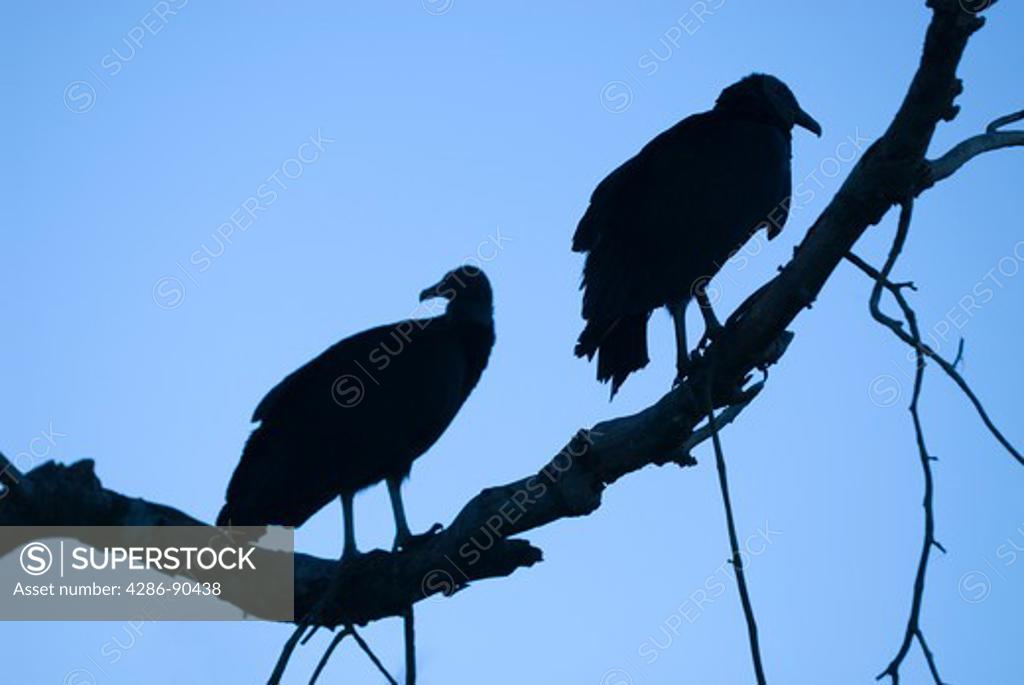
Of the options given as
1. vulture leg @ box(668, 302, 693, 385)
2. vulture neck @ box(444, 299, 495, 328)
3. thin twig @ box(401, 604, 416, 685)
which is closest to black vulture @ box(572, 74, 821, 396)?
vulture leg @ box(668, 302, 693, 385)

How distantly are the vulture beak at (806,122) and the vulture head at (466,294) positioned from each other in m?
1.55

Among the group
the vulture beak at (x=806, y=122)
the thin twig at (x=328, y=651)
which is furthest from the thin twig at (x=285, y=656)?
the vulture beak at (x=806, y=122)

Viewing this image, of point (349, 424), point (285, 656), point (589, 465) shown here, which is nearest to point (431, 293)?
point (349, 424)

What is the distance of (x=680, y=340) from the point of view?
444 centimetres

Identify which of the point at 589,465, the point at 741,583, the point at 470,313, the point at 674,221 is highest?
the point at 470,313

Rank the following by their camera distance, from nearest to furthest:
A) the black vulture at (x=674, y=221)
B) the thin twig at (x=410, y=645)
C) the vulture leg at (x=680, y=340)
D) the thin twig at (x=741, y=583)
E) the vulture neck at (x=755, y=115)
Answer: the thin twig at (x=741, y=583)
the thin twig at (x=410, y=645)
the vulture leg at (x=680, y=340)
the black vulture at (x=674, y=221)
the vulture neck at (x=755, y=115)

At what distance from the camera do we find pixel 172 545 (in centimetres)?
355

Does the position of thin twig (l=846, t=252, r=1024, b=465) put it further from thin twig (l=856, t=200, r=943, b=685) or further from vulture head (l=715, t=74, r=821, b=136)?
vulture head (l=715, t=74, r=821, b=136)

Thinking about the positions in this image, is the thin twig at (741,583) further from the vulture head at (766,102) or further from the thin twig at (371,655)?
the vulture head at (766,102)

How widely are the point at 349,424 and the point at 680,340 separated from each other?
138 centimetres

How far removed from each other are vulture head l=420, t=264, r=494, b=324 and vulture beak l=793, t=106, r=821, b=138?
61.1 inches

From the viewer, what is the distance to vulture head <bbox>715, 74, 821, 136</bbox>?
5316 mm

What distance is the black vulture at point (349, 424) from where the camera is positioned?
4.79 meters

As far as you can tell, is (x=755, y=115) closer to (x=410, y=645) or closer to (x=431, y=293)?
(x=431, y=293)
